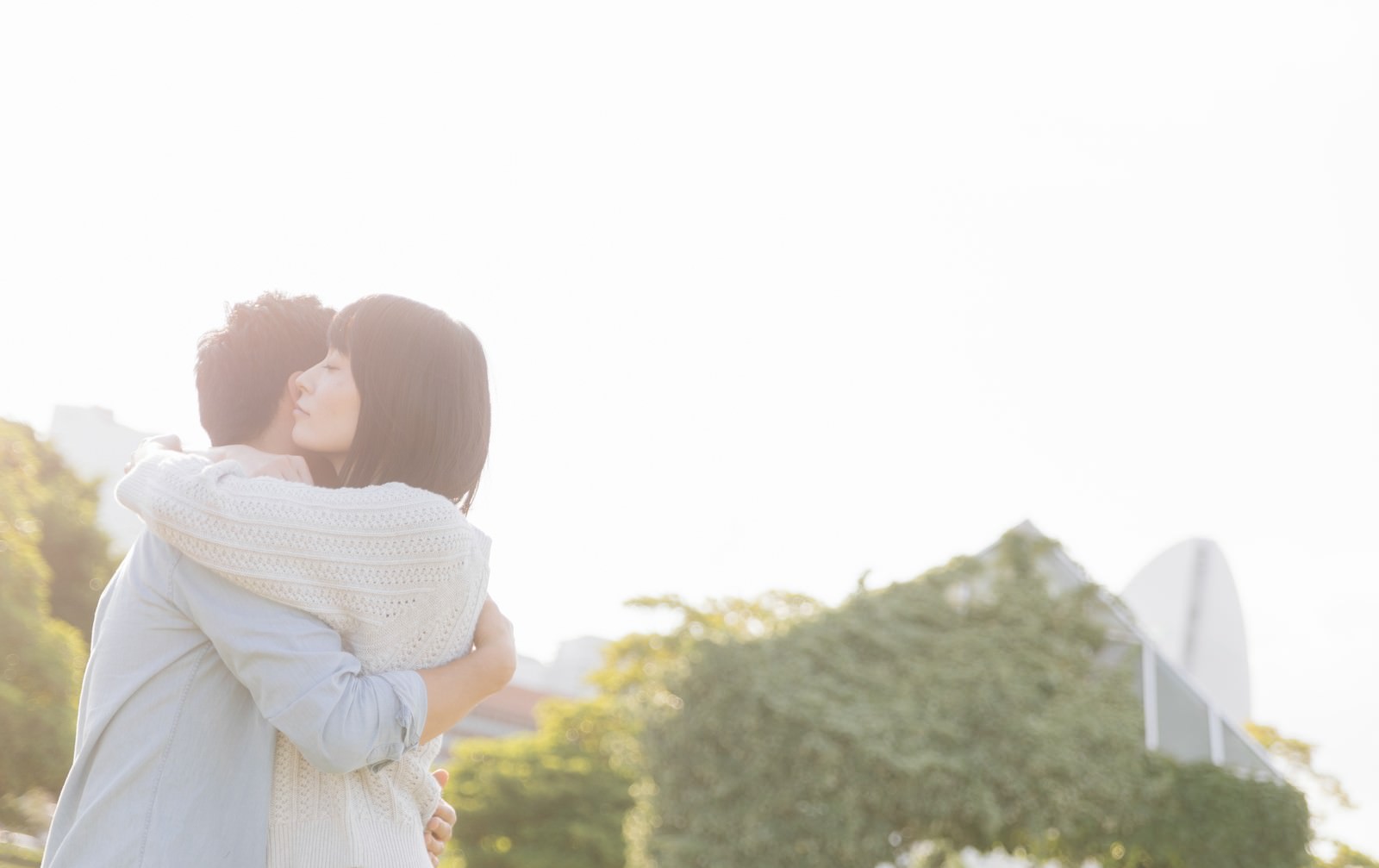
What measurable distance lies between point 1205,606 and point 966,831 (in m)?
17.7

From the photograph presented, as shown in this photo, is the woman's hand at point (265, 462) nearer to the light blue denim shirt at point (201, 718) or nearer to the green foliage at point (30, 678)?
the light blue denim shirt at point (201, 718)

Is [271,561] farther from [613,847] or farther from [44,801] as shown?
[613,847]

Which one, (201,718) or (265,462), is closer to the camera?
(201,718)

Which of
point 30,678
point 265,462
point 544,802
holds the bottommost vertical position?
point 544,802

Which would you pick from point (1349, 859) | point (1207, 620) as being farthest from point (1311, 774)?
point (1207, 620)

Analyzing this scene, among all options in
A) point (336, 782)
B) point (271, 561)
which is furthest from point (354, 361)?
point (336, 782)

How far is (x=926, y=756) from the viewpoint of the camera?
14109mm

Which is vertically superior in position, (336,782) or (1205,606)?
(336,782)

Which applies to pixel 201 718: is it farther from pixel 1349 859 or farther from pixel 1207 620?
pixel 1207 620

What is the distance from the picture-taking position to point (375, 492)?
2000mm

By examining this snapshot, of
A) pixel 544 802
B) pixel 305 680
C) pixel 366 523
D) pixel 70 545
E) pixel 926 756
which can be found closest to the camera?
pixel 305 680

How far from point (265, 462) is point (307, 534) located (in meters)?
0.30

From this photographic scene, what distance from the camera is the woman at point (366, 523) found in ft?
6.28

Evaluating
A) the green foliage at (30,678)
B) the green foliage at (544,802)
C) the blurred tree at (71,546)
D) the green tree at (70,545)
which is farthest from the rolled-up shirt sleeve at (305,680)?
the green foliage at (544,802)
